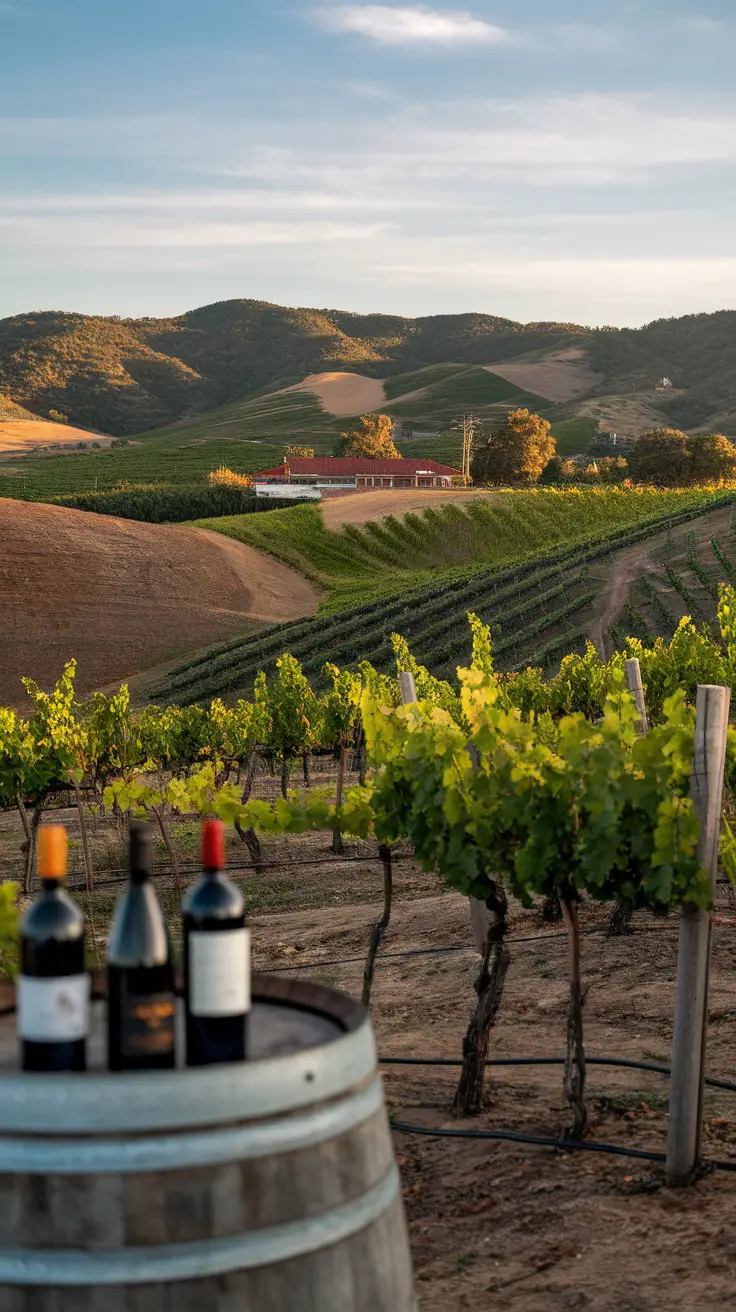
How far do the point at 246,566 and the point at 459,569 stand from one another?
9179 millimetres

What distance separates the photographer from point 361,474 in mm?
86500

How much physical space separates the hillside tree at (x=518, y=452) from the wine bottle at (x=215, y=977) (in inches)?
3090

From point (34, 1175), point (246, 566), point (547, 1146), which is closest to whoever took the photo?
point (34, 1175)

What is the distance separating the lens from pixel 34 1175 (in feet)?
7.72

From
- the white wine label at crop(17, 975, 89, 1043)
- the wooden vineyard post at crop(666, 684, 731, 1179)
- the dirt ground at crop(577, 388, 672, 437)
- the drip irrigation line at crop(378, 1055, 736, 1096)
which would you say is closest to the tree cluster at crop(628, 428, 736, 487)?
the dirt ground at crop(577, 388, 672, 437)

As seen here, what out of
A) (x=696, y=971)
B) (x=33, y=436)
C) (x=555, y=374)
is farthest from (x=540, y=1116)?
(x=555, y=374)

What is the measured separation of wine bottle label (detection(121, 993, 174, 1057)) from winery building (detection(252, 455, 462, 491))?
82916mm

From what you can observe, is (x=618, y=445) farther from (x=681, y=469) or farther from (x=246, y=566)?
(x=246, y=566)

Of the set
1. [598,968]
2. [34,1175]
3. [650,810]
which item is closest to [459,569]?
[598,968]

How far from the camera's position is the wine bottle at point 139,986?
250cm

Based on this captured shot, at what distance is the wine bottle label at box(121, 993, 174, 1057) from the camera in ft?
8.19

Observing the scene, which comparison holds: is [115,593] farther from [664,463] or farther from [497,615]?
[664,463]

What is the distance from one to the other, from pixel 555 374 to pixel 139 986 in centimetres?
17256

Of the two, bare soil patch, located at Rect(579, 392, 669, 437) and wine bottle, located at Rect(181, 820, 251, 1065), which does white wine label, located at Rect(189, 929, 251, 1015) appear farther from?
bare soil patch, located at Rect(579, 392, 669, 437)
